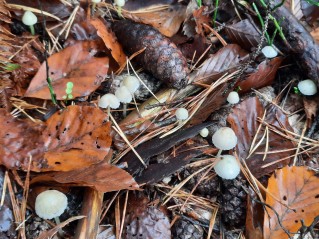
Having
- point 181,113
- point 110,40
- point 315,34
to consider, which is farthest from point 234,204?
point 315,34

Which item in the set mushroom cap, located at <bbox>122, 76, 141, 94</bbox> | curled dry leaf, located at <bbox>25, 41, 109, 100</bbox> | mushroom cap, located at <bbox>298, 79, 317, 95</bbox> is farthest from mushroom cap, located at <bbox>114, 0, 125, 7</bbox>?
mushroom cap, located at <bbox>298, 79, 317, 95</bbox>

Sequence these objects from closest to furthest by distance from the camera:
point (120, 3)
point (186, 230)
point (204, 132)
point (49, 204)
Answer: point (49, 204) → point (186, 230) → point (204, 132) → point (120, 3)

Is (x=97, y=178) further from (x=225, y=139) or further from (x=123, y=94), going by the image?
(x=225, y=139)

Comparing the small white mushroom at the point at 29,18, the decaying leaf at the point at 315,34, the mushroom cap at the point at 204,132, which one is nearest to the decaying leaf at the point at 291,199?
the mushroom cap at the point at 204,132

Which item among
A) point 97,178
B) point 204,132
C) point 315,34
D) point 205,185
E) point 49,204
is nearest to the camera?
point 49,204

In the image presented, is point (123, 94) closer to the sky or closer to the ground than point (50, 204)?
closer to the sky

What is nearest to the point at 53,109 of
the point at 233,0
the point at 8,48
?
the point at 8,48

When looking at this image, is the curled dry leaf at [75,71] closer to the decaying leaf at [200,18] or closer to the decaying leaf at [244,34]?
the decaying leaf at [200,18]
